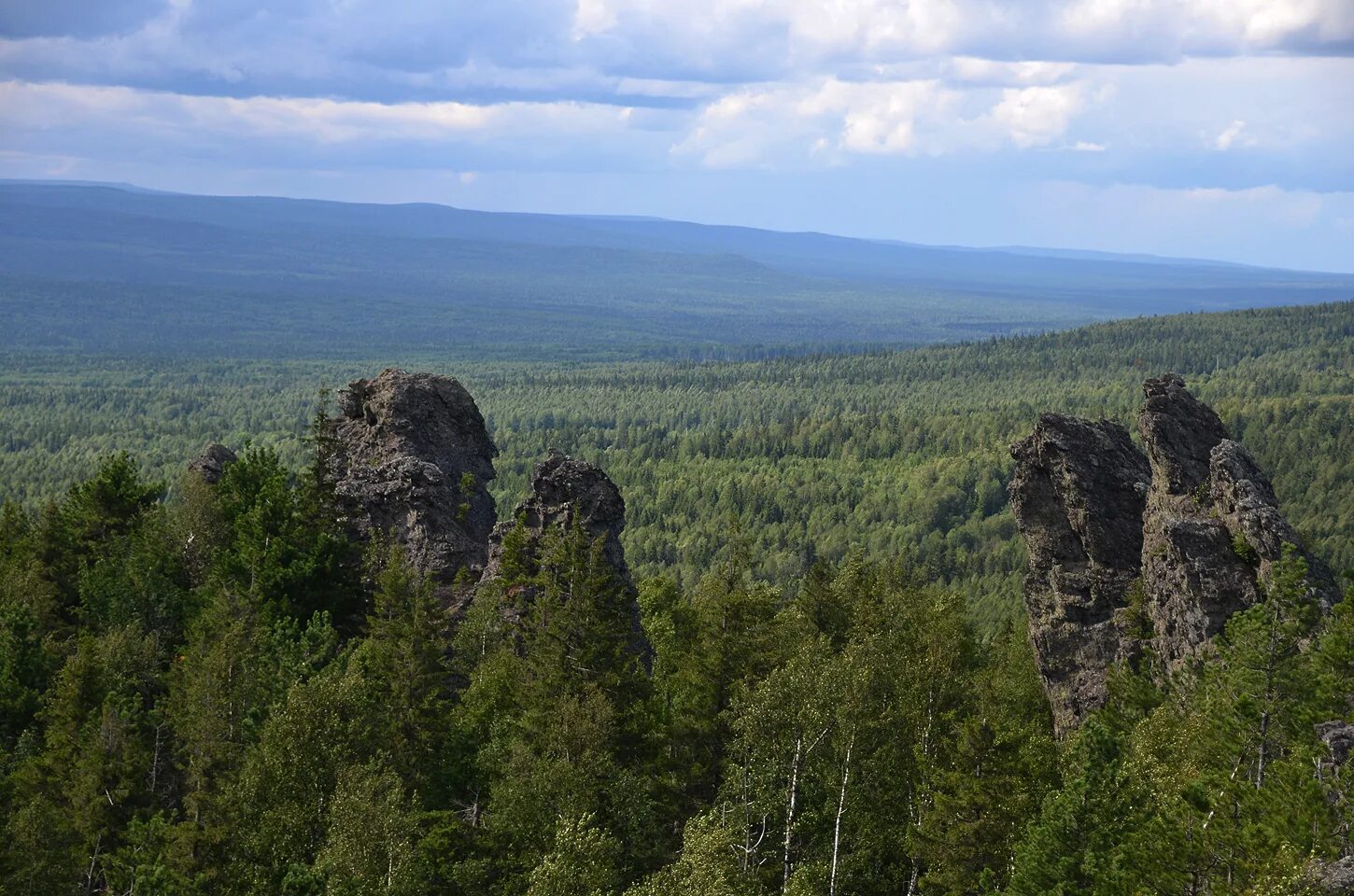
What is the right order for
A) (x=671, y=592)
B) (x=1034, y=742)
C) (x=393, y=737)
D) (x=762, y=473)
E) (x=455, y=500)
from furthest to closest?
(x=762, y=473)
(x=671, y=592)
(x=455, y=500)
(x=393, y=737)
(x=1034, y=742)

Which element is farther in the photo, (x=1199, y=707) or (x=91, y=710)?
(x=91, y=710)

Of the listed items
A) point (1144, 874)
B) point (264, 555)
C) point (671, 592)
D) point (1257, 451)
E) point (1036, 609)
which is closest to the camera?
point (1144, 874)

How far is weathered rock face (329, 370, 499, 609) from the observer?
204 ft

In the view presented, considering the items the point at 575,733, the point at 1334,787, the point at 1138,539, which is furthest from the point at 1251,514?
the point at 575,733

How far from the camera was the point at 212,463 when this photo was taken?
239 feet

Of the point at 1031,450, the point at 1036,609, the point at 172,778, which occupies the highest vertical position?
the point at 1031,450

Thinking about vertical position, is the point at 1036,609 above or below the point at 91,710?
above

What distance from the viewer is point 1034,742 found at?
38375 mm

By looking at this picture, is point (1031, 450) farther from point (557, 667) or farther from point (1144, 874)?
point (1144, 874)

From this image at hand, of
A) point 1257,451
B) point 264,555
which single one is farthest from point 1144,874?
point 1257,451

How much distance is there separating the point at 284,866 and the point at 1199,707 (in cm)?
2609

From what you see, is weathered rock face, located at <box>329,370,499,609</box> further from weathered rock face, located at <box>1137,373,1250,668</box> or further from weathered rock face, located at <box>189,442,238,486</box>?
weathered rock face, located at <box>1137,373,1250,668</box>

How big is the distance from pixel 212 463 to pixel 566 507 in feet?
86.6

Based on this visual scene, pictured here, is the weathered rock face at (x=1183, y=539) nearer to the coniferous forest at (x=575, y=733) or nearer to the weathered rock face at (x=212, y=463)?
the coniferous forest at (x=575, y=733)
